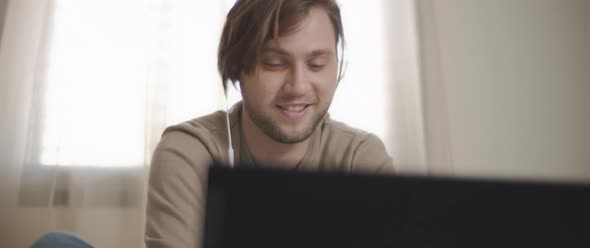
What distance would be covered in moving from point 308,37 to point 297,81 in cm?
10

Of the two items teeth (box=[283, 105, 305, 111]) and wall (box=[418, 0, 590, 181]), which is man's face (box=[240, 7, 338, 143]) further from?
wall (box=[418, 0, 590, 181])

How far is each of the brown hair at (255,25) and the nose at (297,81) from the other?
0.08 m

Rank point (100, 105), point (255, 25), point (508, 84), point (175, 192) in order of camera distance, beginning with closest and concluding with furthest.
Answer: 1. point (175, 192)
2. point (255, 25)
3. point (100, 105)
4. point (508, 84)

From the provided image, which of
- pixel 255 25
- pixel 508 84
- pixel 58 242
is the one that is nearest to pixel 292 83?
pixel 255 25

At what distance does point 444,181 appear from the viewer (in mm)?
259

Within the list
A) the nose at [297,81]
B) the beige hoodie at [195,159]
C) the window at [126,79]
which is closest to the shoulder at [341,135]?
the beige hoodie at [195,159]

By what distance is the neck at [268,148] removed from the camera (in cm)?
97

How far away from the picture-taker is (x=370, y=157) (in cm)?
100

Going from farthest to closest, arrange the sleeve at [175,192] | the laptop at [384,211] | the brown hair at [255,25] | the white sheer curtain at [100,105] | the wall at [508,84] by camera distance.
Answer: the wall at [508,84]
the white sheer curtain at [100,105]
the brown hair at [255,25]
the sleeve at [175,192]
the laptop at [384,211]

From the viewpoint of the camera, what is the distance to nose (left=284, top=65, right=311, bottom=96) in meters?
0.98

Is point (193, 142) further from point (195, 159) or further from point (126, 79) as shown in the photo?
point (126, 79)

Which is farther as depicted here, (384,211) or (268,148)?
(268,148)

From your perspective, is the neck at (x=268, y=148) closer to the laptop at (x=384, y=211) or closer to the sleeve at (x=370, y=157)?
the sleeve at (x=370, y=157)

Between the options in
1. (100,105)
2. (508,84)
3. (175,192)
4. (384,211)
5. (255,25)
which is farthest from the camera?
(508,84)
